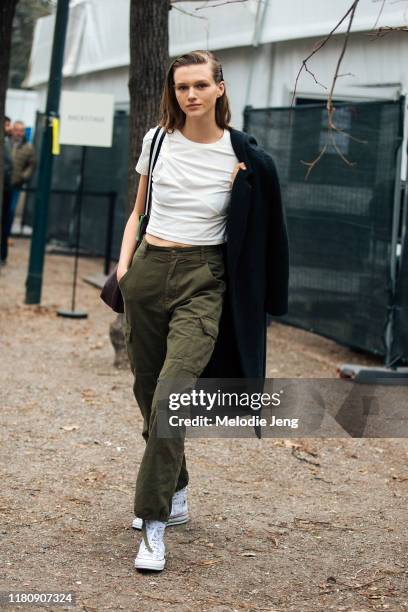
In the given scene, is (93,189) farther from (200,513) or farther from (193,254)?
(193,254)

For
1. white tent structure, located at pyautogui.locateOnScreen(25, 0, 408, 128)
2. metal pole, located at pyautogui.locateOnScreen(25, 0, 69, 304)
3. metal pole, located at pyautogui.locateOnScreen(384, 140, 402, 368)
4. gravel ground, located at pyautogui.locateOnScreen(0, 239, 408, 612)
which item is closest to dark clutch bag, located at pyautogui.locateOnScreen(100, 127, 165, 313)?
gravel ground, located at pyautogui.locateOnScreen(0, 239, 408, 612)

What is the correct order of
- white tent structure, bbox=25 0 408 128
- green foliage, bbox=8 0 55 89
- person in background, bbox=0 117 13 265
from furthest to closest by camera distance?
green foliage, bbox=8 0 55 89
person in background, bbox=0 117 13 265
white tent structure, bbox=25 0 408 128

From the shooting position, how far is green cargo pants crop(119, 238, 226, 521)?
4855 millimetres

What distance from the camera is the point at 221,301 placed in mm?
5008

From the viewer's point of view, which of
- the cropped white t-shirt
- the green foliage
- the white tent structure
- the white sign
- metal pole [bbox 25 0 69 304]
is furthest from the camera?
the green foliage

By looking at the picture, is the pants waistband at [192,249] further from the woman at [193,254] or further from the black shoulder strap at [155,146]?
the black shoulder strap at [155,146]

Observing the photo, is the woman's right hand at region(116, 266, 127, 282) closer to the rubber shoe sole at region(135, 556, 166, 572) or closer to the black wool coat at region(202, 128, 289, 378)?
the black wool coat at region(202, 128, 289, 378)

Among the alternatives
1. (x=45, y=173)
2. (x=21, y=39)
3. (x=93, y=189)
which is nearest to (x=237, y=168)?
(x=45, y=173)

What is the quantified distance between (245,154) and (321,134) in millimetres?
6294

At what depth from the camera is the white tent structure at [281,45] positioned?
39.8ft

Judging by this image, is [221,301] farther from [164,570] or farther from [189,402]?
[164,570]

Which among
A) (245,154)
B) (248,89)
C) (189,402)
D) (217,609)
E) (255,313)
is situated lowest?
(217,609)

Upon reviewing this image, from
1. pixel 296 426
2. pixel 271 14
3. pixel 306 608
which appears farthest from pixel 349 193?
pixel 306 608

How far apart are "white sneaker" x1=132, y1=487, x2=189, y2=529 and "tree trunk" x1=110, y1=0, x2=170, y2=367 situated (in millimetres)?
4108
